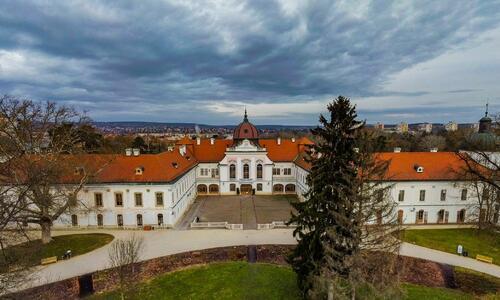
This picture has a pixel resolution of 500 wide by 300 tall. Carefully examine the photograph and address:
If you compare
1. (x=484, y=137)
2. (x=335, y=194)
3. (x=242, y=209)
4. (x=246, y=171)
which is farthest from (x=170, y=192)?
(x=484, y=137)

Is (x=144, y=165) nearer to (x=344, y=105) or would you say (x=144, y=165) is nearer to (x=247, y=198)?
(x=247, y=198)

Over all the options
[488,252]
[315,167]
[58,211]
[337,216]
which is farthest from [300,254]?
[58,211]

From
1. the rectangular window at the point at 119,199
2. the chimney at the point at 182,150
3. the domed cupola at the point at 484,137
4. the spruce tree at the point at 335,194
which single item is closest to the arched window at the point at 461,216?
the domed cupola at the point at 484,137

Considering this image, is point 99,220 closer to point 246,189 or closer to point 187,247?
point 187,247

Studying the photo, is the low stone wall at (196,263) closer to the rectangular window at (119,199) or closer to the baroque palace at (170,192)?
the baroque palace at (170,192)

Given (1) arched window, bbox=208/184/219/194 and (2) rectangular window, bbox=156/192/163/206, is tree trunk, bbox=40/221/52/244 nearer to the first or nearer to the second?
(2) rectangular window, bbox=156/192/163/206

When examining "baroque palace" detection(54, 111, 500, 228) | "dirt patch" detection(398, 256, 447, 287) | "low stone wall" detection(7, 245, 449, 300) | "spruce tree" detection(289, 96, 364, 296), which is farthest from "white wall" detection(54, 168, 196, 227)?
"dirt patch" detection(398, 256, 447, 287)
